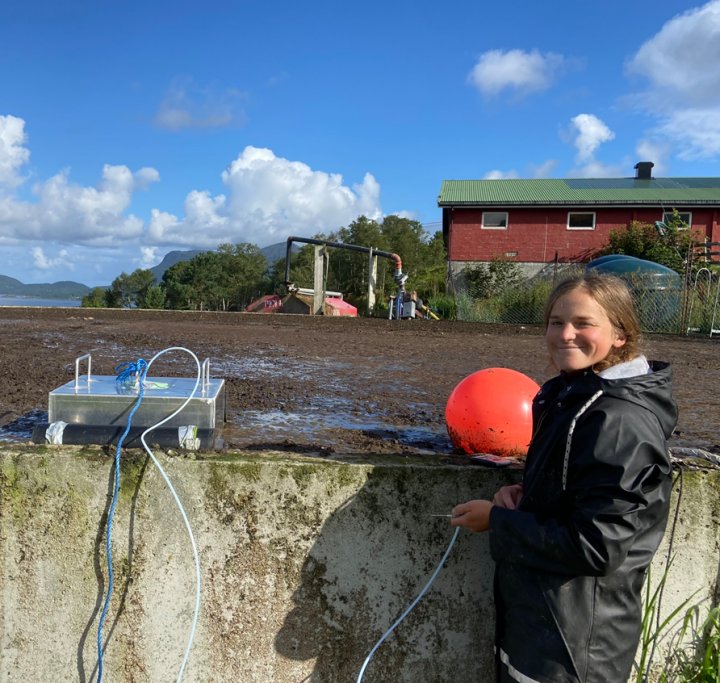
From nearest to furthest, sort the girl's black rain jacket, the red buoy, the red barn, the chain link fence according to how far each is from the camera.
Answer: the girl's black rain jacket → the red buoy → the chain link fence → the red barn

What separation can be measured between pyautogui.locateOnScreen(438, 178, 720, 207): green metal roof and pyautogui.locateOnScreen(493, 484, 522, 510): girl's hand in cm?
3145

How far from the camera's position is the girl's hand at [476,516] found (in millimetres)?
2047

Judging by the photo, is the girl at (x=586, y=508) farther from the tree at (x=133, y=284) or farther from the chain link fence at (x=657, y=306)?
the tree at (x=133, y=284)

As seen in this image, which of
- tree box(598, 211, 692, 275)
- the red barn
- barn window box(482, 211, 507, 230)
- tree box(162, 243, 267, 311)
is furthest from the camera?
tree box(162, 243, 267, 311)

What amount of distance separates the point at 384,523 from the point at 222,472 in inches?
25.9

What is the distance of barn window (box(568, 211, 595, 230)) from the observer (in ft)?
105

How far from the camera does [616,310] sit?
200 centimetres

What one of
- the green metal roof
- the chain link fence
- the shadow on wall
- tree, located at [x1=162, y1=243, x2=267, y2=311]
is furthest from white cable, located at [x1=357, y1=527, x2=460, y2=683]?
tree, located at [x1=162, y1=243, x2=267, y2=311]

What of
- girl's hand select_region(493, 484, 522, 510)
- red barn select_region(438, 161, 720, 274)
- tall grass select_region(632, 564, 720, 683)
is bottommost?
tall grass select_region(632, 564, 720, 683)

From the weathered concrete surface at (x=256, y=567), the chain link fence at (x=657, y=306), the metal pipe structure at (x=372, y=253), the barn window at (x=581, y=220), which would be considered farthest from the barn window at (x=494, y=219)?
the weathered concrete surface at (x=256, y=567)

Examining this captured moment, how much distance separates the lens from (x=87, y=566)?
2.49m

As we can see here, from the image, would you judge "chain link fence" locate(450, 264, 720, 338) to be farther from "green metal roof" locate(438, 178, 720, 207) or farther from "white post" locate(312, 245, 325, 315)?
"green metal roof" locate(438, 178, 720, 207)

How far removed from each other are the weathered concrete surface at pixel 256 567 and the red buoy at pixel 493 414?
2.18ft

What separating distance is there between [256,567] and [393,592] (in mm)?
552
